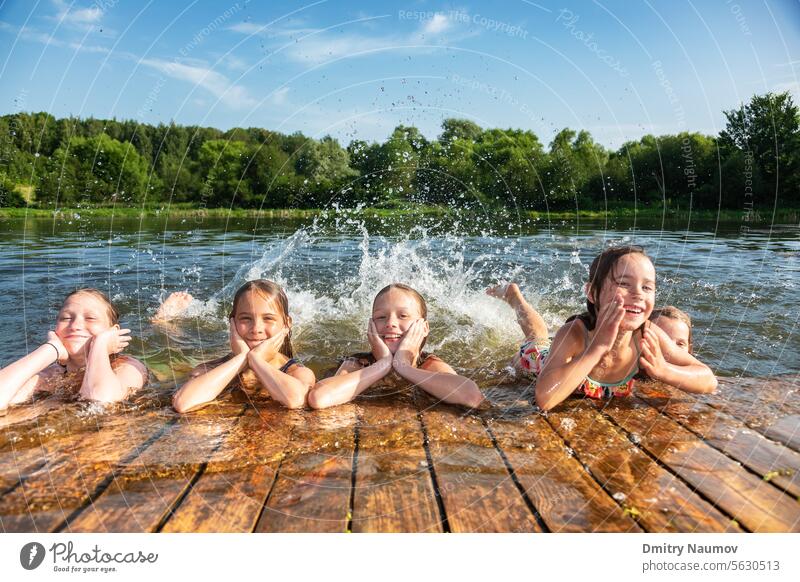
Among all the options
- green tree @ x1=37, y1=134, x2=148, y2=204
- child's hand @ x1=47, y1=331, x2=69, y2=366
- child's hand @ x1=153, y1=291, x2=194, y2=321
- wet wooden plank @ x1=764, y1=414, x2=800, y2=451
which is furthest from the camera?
green tree @ x1=37, y1=134, x2=148, y2=204

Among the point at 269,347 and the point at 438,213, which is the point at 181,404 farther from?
the point at 438,213

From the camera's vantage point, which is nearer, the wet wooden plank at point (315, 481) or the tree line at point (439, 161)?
the wet wooden plank at point (315, 481)

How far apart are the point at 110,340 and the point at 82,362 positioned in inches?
16.7

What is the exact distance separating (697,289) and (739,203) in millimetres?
14554

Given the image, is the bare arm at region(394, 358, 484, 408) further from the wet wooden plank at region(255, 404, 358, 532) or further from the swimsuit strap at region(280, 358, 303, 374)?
the swimsuit strap at region(280, 358, 303, 374)

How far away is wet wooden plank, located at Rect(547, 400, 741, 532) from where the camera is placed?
2387mm

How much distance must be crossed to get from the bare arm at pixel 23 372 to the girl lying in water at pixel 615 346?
3213 mm

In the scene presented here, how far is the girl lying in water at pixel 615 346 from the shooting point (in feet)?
12.2

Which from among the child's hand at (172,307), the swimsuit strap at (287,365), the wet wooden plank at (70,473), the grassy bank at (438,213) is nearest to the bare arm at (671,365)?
the swimsuit strap at (287,365)

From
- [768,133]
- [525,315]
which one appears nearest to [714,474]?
[525,315]

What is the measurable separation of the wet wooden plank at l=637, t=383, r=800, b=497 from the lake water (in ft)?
4.57

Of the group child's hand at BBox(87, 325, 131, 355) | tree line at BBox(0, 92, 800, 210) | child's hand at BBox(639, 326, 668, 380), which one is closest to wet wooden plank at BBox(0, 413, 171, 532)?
child's hand at BBox(87, 325, 131, 355)

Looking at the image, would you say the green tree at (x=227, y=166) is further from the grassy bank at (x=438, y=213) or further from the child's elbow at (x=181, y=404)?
the child's elbow at (x=181, y=404)
